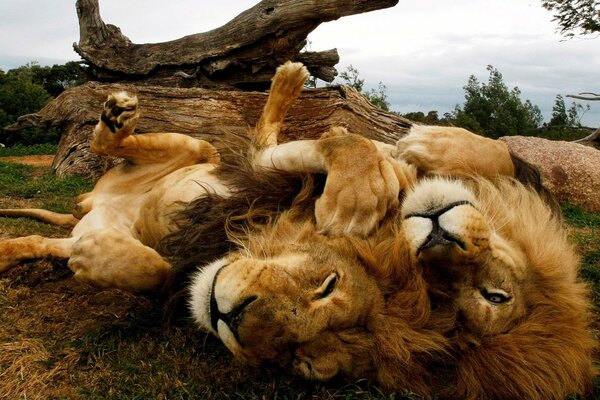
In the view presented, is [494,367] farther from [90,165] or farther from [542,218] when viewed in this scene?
[90,165]

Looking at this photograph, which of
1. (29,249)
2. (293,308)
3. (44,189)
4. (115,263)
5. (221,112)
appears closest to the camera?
(293,308)

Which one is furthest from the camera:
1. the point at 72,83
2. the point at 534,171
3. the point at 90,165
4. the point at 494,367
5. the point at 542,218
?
the point at 72,83

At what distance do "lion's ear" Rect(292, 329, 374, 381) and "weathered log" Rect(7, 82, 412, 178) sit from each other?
3.33m

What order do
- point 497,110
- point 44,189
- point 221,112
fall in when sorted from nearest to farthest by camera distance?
point 221,112, point 44,189, point 497,110

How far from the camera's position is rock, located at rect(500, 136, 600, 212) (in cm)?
667

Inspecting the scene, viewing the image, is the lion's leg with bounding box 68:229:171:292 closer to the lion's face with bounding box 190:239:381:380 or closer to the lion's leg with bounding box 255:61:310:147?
the lion's face with bounding box 190:239:381:380

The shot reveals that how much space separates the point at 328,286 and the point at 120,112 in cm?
195

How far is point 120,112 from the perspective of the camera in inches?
129

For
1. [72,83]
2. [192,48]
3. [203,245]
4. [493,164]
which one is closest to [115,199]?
[203,245]

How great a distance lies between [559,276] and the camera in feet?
6.73

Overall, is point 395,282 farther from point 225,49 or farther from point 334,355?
point 225,49

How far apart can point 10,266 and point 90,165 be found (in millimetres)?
3653

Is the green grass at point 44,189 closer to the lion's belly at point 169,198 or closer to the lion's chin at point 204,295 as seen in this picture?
the lion's belly at point 169,198

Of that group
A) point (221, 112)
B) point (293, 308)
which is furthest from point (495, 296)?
point (221, 112)
